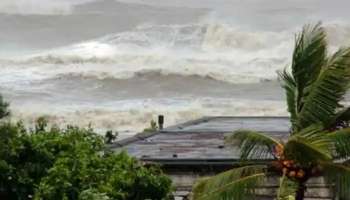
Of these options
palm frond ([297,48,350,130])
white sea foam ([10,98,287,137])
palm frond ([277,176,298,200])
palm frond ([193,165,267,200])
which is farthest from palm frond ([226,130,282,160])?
white sea foam ([10,98,287,137])

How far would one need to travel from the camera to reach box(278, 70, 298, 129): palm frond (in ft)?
38.8

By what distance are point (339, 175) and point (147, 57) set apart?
50.9 m

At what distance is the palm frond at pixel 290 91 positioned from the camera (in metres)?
11.8

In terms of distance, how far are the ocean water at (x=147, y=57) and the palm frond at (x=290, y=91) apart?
24.0m

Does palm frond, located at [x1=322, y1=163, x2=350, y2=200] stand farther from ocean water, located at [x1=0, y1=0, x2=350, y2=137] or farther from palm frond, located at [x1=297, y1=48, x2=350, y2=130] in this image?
ocean water, located at [x1=0, y1=0, x2=350, y2=137]

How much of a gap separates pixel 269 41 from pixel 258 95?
18.2 meters

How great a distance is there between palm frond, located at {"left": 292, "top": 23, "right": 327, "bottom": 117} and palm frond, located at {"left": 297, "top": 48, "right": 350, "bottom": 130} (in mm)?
275

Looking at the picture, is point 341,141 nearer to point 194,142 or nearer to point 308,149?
point 308,149

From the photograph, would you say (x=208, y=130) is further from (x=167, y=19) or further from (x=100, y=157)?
(x=167, y=19)

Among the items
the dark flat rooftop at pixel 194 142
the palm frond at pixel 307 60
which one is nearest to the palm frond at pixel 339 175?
the palm frond at pixel 307 60

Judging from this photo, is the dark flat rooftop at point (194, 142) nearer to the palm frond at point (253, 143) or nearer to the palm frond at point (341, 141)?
the palm frond at point (253, 143)

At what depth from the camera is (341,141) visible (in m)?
11.1

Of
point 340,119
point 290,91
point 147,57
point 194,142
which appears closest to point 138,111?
point 147,57

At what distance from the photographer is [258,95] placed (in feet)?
160
